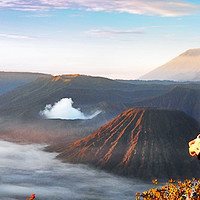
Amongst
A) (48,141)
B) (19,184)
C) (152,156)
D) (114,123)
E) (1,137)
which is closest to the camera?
(19,184)

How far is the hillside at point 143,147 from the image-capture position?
83562 mm

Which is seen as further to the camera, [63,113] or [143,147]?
[63,113]

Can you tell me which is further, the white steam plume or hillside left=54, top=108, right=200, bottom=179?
the white steam plume

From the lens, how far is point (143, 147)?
8912 centimetres

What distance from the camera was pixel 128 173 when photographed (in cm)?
8231

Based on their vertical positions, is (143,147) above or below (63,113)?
below

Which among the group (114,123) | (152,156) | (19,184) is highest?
(114,123)

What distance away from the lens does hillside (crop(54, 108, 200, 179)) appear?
274ft

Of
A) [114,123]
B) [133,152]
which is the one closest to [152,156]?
[133,152]

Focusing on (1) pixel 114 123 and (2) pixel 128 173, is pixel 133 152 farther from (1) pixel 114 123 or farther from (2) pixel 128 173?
(1) pixel 114 123

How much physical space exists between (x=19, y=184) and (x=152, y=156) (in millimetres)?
29916

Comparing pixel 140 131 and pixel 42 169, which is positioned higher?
pixel 140 131

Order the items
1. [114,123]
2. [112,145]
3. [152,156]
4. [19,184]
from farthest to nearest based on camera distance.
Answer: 1. [114,123]
2. [112,145]
3. [152,156]
4. [19,184]

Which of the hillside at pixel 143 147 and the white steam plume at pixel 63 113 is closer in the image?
the hillside at pixel 143 147
